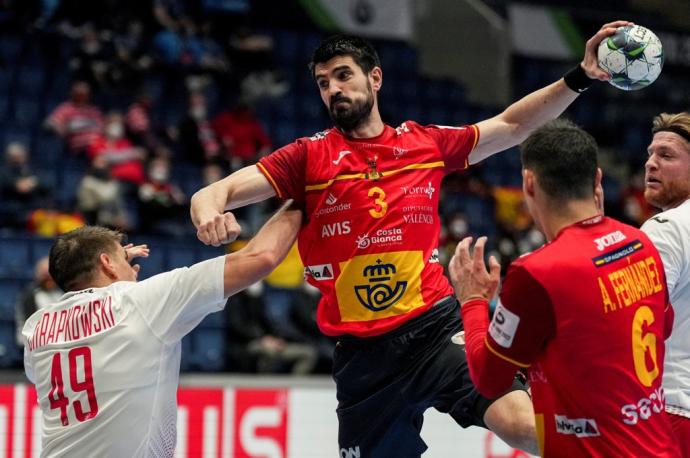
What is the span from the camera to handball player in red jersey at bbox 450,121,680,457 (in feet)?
12.1

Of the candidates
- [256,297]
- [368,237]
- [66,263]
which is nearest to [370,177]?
[368,237]

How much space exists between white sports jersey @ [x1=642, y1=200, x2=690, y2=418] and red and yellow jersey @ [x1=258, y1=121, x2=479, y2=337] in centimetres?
112

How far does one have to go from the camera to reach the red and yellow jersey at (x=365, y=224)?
5246 mm

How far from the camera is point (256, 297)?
11.6 m

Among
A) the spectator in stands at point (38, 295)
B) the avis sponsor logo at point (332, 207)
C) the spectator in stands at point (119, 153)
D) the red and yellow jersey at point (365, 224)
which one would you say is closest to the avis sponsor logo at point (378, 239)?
the red and yellow jersey at point (365, 224)

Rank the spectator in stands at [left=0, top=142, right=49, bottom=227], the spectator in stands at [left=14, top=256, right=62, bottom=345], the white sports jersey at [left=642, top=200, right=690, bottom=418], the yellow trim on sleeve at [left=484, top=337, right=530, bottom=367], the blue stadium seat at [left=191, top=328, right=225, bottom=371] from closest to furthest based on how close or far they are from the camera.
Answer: the yellow trim on sleeve at [left=484, top=337, right=530, bottom=367], the white sports jersey at [left=642, top=200, right=690, bottom=418], the spectator in stands at [left=14, top=256, right=62, bottom=345], the blue stadium seat at [left=191, top=328, right=225, bottom=371], the spectator in stands at [left=0, top=142, right=49, bottom=227]

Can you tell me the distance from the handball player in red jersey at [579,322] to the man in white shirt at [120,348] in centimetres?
138

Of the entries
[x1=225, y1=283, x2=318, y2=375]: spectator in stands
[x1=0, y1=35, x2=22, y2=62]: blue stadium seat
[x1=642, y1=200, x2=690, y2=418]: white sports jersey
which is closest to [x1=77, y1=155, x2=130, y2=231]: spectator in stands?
[x1=225, y1=283, x2=318, y2=375]: spectator in stands

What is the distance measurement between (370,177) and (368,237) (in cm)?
31

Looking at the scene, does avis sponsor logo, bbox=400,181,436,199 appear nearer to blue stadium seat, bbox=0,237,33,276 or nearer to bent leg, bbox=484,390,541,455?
bent leg, bbox=484,390,541,455

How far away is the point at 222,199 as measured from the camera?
500 centimetres

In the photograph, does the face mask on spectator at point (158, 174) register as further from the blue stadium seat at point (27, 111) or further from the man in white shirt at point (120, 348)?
the man in white shirt at point (120, 348)

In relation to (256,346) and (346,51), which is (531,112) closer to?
(346,51)

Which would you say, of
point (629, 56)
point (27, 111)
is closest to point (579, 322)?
point (629, 56)
